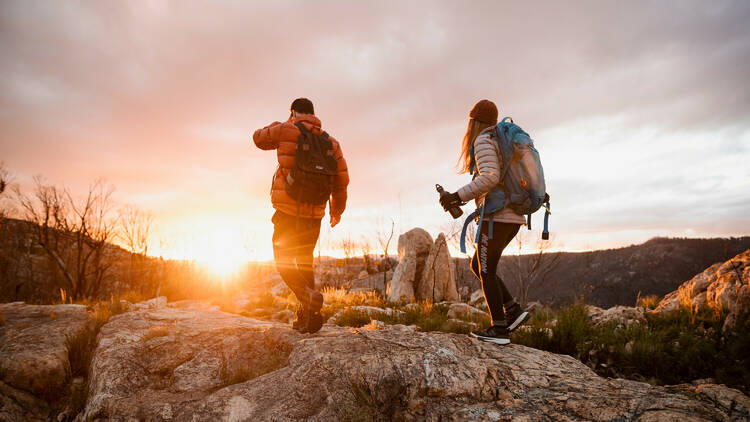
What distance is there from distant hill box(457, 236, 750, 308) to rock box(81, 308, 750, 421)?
48.6m

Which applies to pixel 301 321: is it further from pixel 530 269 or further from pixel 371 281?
pixel 530 269

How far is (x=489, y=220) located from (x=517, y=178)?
47cm

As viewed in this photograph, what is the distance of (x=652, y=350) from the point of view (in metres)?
3.75

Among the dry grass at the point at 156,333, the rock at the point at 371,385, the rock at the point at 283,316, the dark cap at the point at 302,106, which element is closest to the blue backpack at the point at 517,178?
the rock at the point at 371,385

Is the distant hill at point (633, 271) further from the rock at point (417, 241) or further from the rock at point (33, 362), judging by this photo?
the rock at point (33, 362)

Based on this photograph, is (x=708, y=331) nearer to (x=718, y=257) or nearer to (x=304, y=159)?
(x=304, y=159)

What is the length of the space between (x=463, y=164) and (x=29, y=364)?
17.5ft

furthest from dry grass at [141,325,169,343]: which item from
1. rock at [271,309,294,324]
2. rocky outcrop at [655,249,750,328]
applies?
rocky outcrop at [655,249,750,328]

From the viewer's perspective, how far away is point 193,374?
304 centimetres

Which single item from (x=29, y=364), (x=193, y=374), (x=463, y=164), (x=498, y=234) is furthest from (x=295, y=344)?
(x=29, y=364)

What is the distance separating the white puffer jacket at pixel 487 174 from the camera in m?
2.74

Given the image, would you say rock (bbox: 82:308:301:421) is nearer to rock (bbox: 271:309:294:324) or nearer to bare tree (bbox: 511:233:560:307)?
rock (bbox: 271:309:294:324)

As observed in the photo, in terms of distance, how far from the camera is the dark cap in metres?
3.61

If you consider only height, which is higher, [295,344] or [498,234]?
[498,234]
